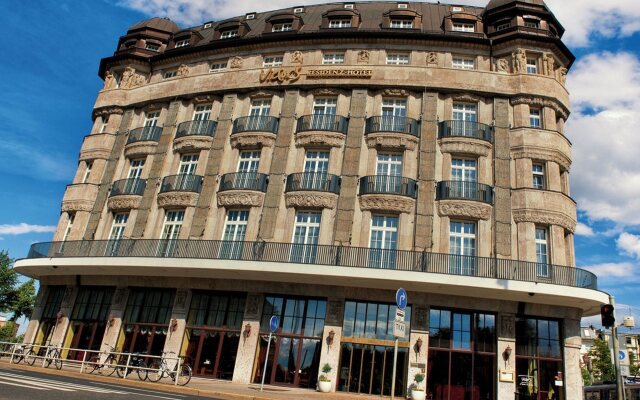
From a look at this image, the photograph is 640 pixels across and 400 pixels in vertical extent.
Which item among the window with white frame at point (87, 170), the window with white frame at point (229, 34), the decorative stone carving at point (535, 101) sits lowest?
the window with white frame at point (87, 170)

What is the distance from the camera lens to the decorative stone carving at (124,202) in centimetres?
2484

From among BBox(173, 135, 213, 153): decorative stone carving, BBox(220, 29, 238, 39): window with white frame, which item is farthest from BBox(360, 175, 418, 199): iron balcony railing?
BBox(220, 29, 238, 39): window with white frame

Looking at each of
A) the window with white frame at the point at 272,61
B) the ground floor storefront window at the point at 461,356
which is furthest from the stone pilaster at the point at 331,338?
the window with white frame at the point at 272,61

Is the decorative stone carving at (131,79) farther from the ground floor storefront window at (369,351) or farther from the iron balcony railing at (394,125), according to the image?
the ground floor storefront window at (369,351)

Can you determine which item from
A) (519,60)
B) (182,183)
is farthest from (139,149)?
(519,60)

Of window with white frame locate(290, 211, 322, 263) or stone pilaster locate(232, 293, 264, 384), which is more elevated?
window with white frame locate(290, 211, 322, 263)

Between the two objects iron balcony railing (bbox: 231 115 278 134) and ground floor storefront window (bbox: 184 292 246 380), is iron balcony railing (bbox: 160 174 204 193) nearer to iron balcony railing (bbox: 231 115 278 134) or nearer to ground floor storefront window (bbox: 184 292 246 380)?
iron balcony railing (bbox: 231 115 278 134)

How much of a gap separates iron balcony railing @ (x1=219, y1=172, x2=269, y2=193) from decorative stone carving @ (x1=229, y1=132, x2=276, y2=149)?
1.86 m

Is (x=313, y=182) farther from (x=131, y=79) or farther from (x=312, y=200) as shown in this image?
(x=131, y=79)

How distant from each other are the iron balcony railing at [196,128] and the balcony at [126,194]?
360 centimetres

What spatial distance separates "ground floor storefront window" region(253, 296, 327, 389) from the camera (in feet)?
62.1

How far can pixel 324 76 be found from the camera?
974 inches

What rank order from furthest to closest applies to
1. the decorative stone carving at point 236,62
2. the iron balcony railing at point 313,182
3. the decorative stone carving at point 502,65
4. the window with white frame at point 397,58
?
the decorative stone carving at point 236,62, the window with white frame at point 397,58, the decorative stone carving at point 502,65, the iron balcony railing at point 313,182

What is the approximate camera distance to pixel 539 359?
18.5 meters
